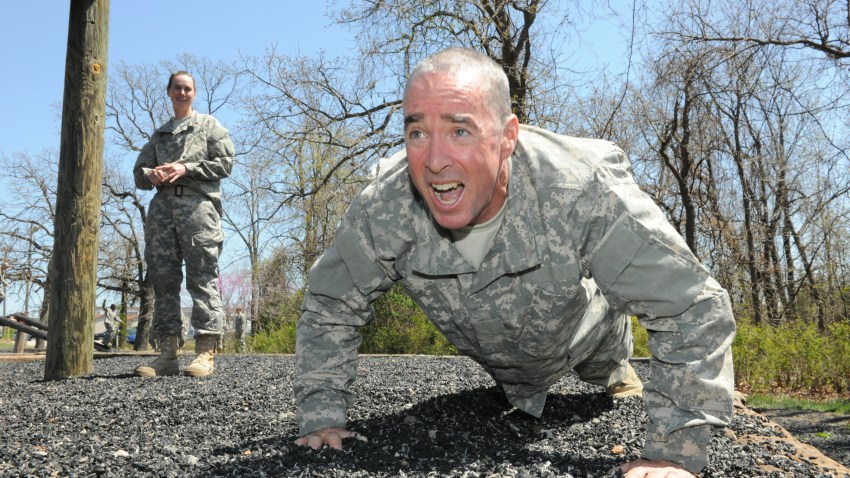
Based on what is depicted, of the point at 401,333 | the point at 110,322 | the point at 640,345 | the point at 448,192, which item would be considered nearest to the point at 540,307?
the point at 448,192

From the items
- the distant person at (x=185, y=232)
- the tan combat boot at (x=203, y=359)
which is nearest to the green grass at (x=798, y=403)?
the tan combat boot at (x=203, y=359)

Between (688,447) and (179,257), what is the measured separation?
416 cm

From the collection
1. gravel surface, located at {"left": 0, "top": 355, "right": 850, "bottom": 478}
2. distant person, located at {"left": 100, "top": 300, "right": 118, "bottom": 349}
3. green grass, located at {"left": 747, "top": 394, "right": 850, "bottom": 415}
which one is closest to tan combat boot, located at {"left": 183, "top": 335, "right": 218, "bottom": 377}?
gravel surface, located at {"left": 0, "top": 355, "right": 850, "bottom": 478}

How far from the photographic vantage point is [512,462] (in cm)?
241

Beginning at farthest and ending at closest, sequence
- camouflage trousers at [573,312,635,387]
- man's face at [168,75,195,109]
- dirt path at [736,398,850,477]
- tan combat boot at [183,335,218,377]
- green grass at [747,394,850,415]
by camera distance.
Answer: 1. green grass at [747,394,850,415]
2. man's face at [168,75,195,109]
3. tan combat boot at [183,335,218,377]
4. camouflage trousers at [573,312,635,387]
5. dirt path at [736,398,850,477]

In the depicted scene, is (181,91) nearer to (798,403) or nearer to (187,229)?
(187,229)

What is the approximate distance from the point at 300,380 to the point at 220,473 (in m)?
0.44

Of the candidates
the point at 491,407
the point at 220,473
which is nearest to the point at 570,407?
the point at 491,407

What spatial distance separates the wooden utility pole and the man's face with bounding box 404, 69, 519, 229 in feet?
13.1

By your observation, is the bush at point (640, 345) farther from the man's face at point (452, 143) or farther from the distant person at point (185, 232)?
the man's face at point (452, 143)

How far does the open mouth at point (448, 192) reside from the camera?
7.27 feet

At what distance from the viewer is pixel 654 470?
85.0 inches

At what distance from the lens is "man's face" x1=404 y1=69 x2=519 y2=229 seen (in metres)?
2.16

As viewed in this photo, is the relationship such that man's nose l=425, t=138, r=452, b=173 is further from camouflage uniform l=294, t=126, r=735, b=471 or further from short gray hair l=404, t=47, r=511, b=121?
camouflage uniform l=294, t=126, r=735, b=471
